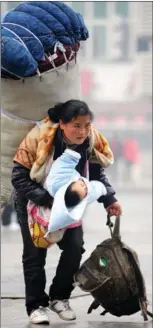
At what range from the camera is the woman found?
15.7 feet

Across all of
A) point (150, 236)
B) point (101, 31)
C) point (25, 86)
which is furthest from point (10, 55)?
point (101, 31)

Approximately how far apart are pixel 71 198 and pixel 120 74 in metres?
51.1

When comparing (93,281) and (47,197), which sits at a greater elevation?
(47,197)

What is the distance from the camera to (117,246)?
4996mm

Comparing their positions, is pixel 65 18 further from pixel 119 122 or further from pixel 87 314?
pixel 119 122

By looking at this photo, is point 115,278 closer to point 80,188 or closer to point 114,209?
point 114,209

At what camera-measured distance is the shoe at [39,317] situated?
16.4ft

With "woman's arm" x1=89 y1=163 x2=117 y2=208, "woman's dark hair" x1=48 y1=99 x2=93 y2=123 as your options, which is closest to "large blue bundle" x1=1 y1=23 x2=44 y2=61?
"woman's dark hair" x1=48 y1=99 x2=93 y2=123

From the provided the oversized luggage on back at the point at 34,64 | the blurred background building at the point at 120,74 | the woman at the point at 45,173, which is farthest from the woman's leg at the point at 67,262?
the blurred background building at the point at 120,74

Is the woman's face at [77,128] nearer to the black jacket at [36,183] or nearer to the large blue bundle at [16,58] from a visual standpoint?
the black jacket at [36,183]

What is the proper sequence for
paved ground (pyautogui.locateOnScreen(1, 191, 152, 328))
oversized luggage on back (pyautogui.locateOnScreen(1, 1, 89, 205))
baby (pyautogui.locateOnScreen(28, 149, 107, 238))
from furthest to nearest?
paved ground (pyautogui.locateOnScreen(1, 191, 152, 328)) < oversized luggage on back (pyautogui.locateOnScreen(1, 1, 89, 205)) < baby (pyautogui.locateOnScreen(28, 149, 107, 238))

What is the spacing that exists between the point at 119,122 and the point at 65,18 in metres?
49.3

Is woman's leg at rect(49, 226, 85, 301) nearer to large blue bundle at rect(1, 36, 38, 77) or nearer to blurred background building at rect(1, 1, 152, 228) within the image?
large blue bundle at rect(1, 36, 38, 77)

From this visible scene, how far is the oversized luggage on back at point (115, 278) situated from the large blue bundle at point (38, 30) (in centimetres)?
89
